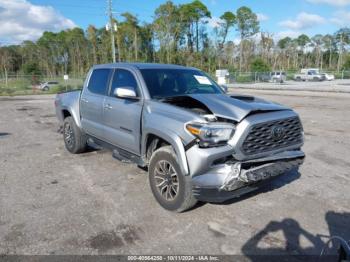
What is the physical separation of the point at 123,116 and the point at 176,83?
98 cm

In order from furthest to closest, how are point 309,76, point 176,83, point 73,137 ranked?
point 309,76, point 73,137, point 176,83

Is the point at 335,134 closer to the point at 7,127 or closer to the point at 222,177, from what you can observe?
the point at 222,177

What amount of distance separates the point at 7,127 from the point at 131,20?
204 feet

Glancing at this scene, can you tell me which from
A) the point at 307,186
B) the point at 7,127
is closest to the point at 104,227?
the point at 307,186

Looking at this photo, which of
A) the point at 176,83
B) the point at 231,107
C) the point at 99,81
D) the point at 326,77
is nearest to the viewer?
the point at 231,107

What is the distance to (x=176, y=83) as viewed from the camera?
196 inches

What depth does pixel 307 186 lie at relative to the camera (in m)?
4.79

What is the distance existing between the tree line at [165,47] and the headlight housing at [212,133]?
5954 centimetres

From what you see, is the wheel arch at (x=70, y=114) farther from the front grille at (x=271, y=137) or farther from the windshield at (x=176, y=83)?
the front grille at (x=271, y=137)

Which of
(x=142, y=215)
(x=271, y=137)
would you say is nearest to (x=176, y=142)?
(x=142, y=215)

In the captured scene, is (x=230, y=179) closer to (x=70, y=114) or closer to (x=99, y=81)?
(x=99, y=81)

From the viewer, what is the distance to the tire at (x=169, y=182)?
12.1 feet

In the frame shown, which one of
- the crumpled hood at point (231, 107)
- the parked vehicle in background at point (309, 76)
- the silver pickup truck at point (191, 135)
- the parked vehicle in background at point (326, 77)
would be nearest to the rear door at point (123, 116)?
the silver pickup truck at point (191, 135)

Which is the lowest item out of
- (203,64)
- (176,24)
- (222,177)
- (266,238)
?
(266,238)
